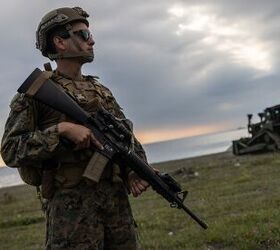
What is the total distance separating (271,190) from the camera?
16.1 m

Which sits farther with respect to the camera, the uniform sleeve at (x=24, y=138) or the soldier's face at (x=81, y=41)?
the soldier's face at (x=81, y=41)

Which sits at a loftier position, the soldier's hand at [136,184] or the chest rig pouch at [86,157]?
the chest rig pouch at [86,157]

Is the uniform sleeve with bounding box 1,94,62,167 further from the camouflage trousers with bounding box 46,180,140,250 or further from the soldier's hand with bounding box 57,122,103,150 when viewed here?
the camouflage trousers with bounding box 46,180,140,250

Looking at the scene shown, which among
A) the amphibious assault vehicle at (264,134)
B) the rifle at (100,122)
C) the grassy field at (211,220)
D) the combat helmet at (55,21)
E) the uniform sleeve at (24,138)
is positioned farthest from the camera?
the amphibious assault vehicle at (264,134)

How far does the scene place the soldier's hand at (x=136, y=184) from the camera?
181 inches

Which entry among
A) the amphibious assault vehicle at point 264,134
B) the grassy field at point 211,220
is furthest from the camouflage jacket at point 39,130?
the amphibious assault vehicle at point 264,134

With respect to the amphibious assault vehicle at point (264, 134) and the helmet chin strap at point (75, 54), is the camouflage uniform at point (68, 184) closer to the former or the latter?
the helmet chin strap at point (75, 54)

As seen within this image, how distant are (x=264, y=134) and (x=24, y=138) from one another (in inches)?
1333

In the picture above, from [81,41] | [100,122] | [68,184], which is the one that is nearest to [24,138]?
[68,184]

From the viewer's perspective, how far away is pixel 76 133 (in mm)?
4180

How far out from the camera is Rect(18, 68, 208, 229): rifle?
14.0 feet

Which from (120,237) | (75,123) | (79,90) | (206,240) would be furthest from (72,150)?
(206,240)

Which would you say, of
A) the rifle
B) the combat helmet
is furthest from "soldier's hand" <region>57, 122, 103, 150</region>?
the combat helmet

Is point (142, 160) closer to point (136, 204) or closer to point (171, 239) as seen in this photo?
point (171, 239)
